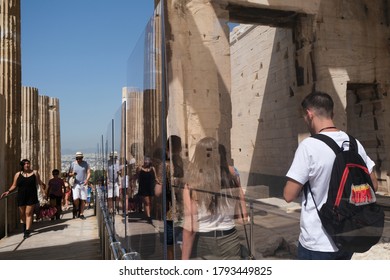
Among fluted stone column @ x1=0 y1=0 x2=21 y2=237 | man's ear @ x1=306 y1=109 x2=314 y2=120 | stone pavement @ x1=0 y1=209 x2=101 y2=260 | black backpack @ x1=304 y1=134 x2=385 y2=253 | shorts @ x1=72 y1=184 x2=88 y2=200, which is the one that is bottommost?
stone pavement @ x1=0 y1=209 x2=101 y2=260

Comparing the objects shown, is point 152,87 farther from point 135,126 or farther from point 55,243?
point 55,243

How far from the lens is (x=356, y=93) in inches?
397

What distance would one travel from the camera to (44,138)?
1670cm

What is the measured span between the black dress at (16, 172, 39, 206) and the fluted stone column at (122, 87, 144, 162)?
12.5ft

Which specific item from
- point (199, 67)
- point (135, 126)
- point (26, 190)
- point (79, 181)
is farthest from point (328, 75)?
point (26, 190)

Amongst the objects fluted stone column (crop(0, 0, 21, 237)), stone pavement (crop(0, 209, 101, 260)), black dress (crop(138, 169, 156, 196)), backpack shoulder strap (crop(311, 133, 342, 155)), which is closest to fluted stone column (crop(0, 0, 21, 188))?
fluted stone column (crop(0, 0, 21, 237))

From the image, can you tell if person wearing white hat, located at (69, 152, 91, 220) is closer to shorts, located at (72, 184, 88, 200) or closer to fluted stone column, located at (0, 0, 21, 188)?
shorts, located at (72, 184, 88, 200)

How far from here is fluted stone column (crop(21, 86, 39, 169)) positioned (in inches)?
522

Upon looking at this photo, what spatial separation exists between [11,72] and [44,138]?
9135 millimetres

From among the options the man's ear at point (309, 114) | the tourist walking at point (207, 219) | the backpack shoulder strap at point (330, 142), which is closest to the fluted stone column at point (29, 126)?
the tourist walking at point (207, 219)

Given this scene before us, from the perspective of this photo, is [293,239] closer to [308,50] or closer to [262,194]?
[262,194]

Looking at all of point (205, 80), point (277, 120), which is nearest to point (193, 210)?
point (205, 80)

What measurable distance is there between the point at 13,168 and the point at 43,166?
29.3ft
